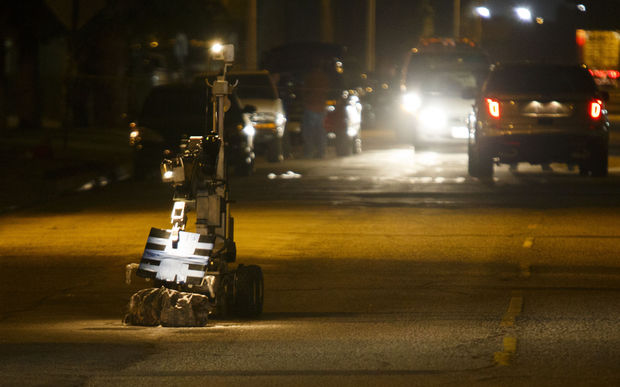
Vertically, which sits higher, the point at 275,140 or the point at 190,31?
the point at 190,31

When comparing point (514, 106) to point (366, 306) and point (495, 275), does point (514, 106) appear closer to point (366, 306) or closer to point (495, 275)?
point (495, 275)

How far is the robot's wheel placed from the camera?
9.90m

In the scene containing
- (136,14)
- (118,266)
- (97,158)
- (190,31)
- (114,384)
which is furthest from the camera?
(190,31)

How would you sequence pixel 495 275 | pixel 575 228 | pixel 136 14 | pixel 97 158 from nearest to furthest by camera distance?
pixel 495 275, pixel 575 228, pixel 97 158, pixel 136 14

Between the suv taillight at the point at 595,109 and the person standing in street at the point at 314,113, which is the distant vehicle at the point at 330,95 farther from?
the suv taillight at the point at 595,109

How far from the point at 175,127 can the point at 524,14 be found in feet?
152

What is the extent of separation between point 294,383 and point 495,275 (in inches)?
206

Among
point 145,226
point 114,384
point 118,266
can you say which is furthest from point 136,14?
point 114,384

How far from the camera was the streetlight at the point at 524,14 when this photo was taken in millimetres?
66000

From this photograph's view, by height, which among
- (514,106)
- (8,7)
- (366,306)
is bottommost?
(366,306)

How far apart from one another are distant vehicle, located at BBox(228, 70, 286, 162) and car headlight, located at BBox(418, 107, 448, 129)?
340cm

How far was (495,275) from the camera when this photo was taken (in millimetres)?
12375

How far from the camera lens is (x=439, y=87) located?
3011 cm

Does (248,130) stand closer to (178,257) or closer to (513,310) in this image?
(513,310)
